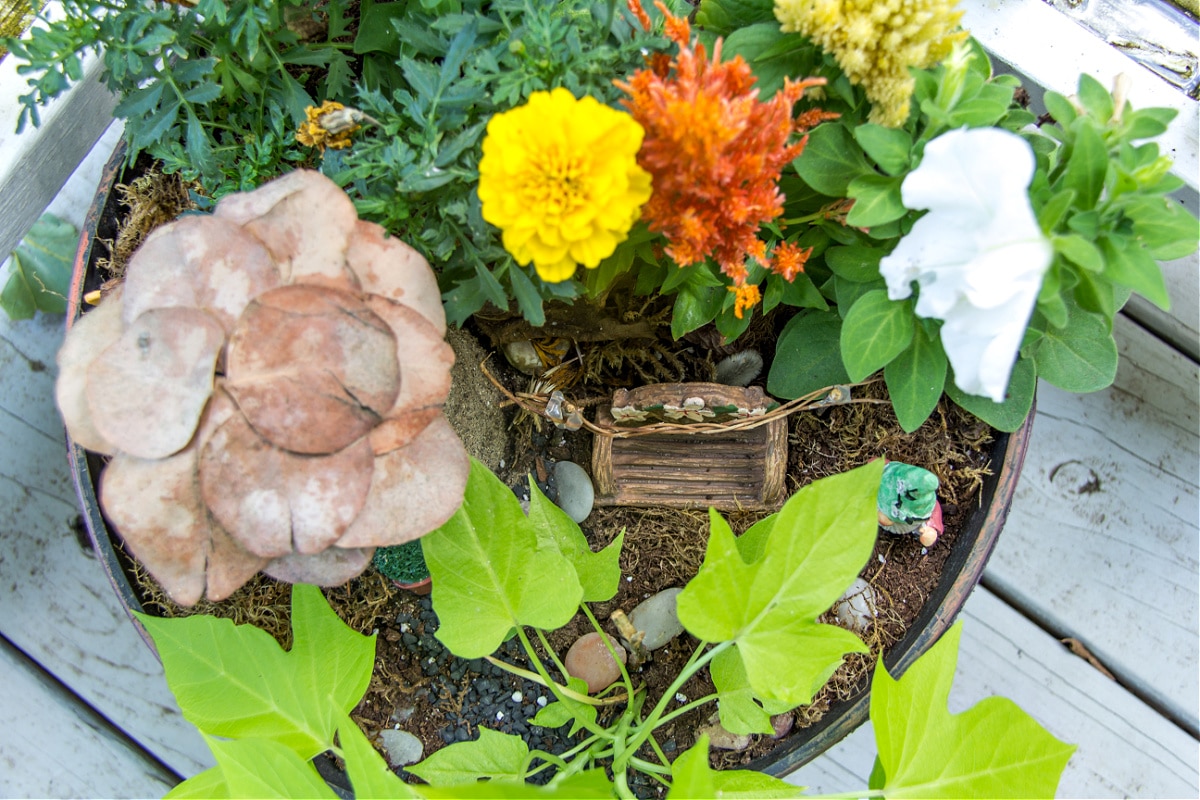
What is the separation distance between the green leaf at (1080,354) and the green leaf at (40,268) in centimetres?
113

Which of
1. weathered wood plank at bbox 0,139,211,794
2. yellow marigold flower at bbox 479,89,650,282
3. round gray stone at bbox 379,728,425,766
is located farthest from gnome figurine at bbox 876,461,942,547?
weathered wood plank at bbox 0,139,211,794

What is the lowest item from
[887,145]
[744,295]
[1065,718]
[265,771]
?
[1065,718]

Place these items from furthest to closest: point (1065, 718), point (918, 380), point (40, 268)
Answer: point (1065, 718)
point (40, 268)
point (918, 380)

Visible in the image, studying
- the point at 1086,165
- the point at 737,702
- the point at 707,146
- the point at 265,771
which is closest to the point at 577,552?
the point at 737,702

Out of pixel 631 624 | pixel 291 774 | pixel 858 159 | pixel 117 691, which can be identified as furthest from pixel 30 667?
pixel 858 159

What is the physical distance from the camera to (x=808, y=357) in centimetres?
83

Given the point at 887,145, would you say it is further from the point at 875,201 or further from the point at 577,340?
the point at 577,340

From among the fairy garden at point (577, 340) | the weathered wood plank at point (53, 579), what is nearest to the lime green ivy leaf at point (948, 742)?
the fairy garden at point (577, 340)

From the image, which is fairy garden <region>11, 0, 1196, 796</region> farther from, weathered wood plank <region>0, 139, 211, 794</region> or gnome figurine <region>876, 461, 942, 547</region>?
weathered wood plank <region>0, 139, 211, 794</region>

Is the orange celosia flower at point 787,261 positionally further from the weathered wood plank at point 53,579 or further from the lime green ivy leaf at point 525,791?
the weathered wood plank at point 53,579

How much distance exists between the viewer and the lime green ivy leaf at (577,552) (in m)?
0.79

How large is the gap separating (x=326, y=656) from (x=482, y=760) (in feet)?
0.58

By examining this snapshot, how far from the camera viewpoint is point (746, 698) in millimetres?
797

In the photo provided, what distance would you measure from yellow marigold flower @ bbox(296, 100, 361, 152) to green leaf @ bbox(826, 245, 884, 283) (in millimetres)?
430
